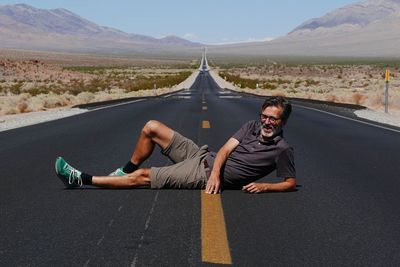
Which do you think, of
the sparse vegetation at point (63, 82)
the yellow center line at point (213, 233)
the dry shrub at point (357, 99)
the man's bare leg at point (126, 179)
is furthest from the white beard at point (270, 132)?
the sparse vegetation at point (63, 82)

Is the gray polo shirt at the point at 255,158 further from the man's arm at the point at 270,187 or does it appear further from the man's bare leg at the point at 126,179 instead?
the man's bare leg at the point at 126,179

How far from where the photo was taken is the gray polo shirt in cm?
616

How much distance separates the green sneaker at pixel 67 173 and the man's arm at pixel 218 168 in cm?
151

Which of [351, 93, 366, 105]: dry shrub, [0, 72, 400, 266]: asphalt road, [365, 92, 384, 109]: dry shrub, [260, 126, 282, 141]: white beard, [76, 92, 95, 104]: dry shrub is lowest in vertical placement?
[76, 92, 95, 104]: dry shrub

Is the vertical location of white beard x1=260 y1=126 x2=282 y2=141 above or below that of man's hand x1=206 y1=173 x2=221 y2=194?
above

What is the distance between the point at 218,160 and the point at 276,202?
0.76m

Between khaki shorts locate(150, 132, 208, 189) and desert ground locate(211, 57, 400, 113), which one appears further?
desert ground locate(211, 57, 400, 113)

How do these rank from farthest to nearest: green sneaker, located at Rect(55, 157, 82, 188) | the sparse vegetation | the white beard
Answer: the sparse vegetation
green sneaker, located at Rect(55, 157, 82, 188)
the white beard

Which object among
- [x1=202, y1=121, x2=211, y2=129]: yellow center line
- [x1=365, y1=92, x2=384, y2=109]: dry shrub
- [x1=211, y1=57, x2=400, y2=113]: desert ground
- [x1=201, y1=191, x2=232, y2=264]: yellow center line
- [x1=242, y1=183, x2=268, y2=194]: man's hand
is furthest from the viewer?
[x1=211, y1=57, x2=400, y2=113]: desert ground

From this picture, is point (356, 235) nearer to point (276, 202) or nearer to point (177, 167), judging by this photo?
point (276, 202)

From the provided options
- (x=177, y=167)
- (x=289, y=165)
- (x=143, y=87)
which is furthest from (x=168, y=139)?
(x=143, y=87)

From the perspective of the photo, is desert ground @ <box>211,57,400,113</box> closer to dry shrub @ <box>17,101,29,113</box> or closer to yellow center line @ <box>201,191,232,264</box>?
dry shrub @ <box>17,101,29,113</box>

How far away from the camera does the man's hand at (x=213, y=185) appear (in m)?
6.14

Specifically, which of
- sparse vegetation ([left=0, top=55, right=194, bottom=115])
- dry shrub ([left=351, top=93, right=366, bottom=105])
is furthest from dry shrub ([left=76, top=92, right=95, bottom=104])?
dry shrub ([left=351, top=93, right=366, bottom=105])
